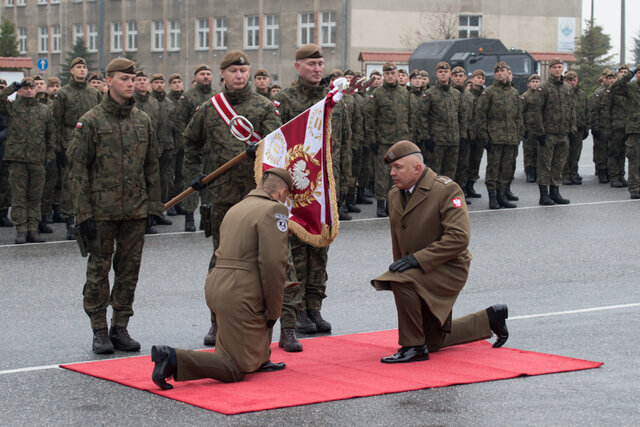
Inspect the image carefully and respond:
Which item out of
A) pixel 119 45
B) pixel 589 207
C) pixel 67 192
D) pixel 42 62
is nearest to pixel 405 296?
pixel 67 192

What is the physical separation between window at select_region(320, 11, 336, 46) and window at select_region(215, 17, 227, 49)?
6.42 m

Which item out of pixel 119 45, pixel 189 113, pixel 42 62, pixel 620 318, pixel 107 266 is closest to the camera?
pixel 107 266

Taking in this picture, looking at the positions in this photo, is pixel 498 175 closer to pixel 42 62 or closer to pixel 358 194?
pixel 358 194

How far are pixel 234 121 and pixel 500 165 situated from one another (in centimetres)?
1076

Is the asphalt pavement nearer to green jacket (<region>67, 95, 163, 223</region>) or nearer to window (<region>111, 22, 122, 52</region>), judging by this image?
green jacket (<region>67, 95, 163, 223</region>)

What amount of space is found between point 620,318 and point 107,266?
14.2 feet

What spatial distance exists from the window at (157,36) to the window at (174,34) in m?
0.61

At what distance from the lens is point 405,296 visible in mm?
8242

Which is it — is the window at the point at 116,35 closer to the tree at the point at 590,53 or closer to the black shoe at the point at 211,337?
the tree at the point at 590,53

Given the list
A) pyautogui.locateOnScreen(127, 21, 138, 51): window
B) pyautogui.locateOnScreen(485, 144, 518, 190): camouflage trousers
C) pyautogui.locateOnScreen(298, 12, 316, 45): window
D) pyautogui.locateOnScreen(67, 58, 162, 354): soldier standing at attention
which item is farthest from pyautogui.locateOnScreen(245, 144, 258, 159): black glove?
pyautogui.locateOnScreen(127, 21, 138, 51): window

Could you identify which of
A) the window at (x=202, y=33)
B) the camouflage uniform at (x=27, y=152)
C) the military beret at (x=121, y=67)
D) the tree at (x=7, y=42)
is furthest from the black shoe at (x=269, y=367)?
the window at (x=202, y=33)

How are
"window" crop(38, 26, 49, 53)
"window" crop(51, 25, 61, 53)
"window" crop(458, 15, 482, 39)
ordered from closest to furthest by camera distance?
"window" crop(458, 15, 482, 39), "window" crop(51, 25, 61, 53), "window" crop(38, 26, 49, 53)

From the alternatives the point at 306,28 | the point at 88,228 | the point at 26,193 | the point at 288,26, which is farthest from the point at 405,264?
the point at 288,26

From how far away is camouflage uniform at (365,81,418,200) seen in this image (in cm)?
1861
